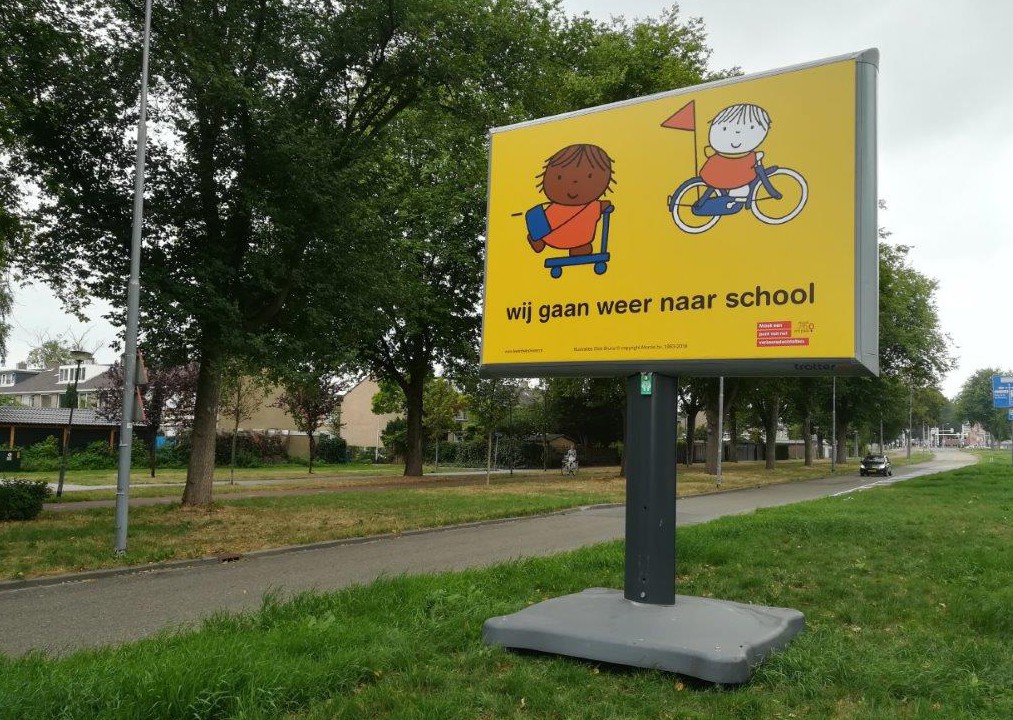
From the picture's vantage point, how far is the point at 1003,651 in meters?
5.21

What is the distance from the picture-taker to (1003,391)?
3716 cm

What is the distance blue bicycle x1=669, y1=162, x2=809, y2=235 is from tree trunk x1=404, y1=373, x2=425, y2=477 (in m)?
26.1

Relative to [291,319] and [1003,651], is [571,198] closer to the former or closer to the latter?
[1003,651]

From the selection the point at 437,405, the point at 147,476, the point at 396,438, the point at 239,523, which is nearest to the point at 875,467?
the point at 437,405

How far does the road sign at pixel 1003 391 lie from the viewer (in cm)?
3644

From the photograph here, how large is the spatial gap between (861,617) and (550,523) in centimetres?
958

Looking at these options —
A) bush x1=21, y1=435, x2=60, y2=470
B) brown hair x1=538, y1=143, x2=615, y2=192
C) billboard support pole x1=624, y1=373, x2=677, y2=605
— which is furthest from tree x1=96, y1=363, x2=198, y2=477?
billboard support pole x1=624, y1=373, x2=677, y2=605

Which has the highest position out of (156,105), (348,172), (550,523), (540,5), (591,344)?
(540,5)

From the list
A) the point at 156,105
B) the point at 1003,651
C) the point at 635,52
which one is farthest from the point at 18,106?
the point at 635,52

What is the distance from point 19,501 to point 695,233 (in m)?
13.0

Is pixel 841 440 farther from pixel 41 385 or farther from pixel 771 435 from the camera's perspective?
pixel 41 385

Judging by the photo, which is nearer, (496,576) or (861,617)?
(861,617)

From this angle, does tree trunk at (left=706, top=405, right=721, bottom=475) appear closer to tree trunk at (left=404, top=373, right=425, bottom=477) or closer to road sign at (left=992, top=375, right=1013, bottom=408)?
road sign at (left=992, top=375, right=1013, bottom=408)

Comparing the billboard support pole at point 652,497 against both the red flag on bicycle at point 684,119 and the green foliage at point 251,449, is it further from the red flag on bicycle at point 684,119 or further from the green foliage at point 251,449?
the green foliage at point 251,449
